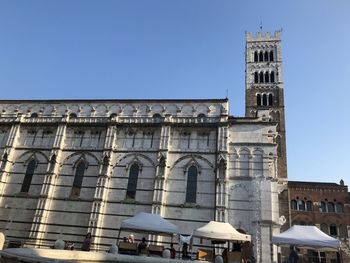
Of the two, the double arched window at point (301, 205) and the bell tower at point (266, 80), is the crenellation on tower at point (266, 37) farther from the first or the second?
the double arched window at point (301, 205)

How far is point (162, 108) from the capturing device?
32.4 metres

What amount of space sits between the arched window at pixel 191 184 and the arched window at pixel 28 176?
1495cm

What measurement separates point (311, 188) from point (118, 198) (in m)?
23.7

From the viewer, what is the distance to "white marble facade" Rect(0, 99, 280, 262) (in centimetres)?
2611

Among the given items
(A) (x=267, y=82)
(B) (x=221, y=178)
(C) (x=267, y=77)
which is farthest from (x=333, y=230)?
(C) (x=267, y=77)

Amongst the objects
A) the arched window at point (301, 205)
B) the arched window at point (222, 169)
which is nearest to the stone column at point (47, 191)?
the arched window at point (222, 169)

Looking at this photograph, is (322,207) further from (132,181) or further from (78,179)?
(78,179)

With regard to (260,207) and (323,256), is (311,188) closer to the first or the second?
(323,256)

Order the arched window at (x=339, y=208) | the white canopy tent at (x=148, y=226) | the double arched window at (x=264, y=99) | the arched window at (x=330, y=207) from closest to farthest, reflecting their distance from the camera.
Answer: the white canopy tent at (x=148, y=226)
the arched window at (x=339, y=208)
the arched window at (x=330, y=207)
the double arched window at (x=264, y=99)

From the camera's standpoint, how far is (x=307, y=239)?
16.1 m

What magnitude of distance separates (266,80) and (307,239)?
128 ft

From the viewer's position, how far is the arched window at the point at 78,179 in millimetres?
28400

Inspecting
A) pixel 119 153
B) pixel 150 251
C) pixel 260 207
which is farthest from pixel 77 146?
pixel 260 207

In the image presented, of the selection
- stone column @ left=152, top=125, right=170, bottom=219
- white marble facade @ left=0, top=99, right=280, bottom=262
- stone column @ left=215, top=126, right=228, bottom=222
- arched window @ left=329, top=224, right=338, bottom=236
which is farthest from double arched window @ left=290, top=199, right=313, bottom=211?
stone column @ left=152, top=125, right=170, bottom=219
